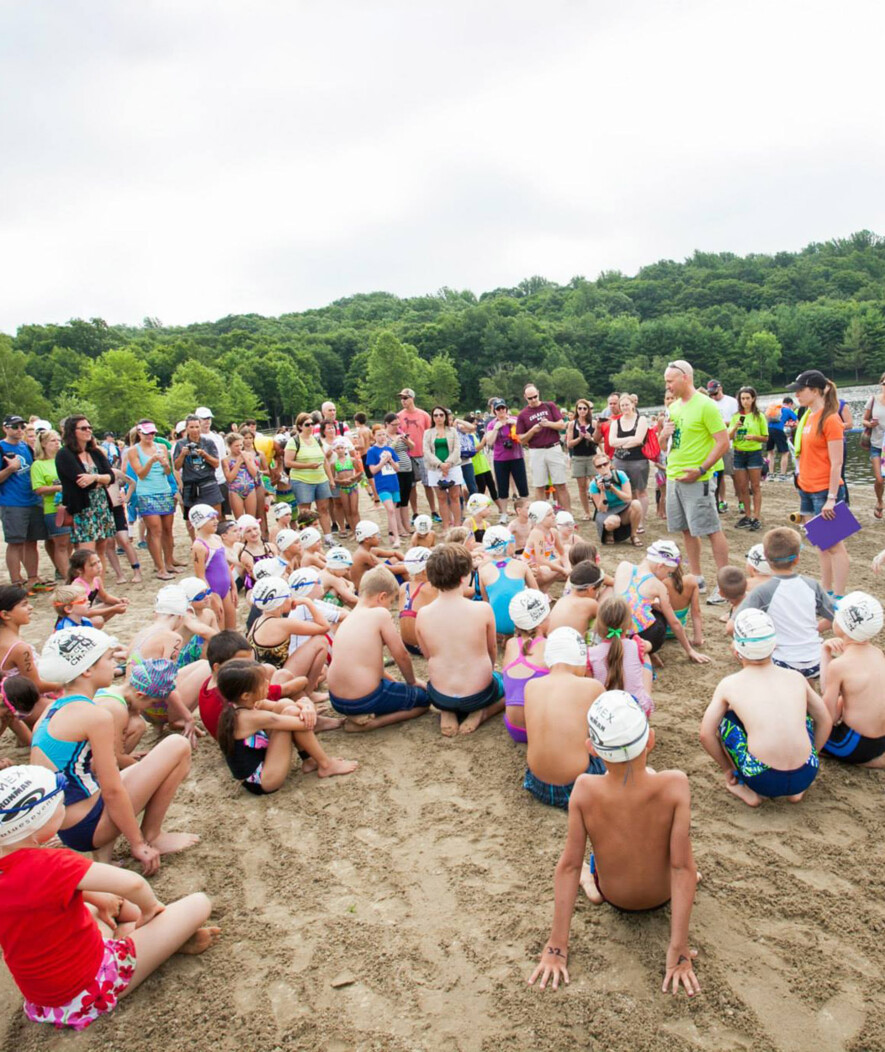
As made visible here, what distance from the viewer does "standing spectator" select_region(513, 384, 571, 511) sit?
953 cm

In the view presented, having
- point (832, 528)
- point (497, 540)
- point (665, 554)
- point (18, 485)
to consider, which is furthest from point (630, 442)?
point (18, 485)

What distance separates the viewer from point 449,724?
15.3 feet

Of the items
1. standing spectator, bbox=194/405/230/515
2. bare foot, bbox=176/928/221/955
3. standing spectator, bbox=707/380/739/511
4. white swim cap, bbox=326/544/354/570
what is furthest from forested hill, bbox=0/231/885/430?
bare foot, bbox=176/928/221/955

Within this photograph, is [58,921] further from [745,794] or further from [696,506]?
[696,506]

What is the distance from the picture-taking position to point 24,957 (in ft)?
7.62

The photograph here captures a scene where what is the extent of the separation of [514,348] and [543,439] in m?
88.8

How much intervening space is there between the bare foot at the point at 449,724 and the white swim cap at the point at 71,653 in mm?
2295

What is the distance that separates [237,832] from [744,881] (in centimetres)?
266

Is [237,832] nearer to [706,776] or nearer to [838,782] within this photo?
Result: [706,776]

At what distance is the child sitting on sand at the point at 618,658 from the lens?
3.94 meters

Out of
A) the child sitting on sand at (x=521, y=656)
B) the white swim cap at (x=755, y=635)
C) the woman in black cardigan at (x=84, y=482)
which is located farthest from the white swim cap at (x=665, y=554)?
the woman in black cardigan at (x=84, y=482)

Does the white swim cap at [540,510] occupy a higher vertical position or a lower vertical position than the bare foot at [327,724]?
higher

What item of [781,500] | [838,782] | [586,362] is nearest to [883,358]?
[586,362]

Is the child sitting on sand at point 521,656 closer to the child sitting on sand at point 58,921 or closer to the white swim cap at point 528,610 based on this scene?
the white swim cap at point 528,610
